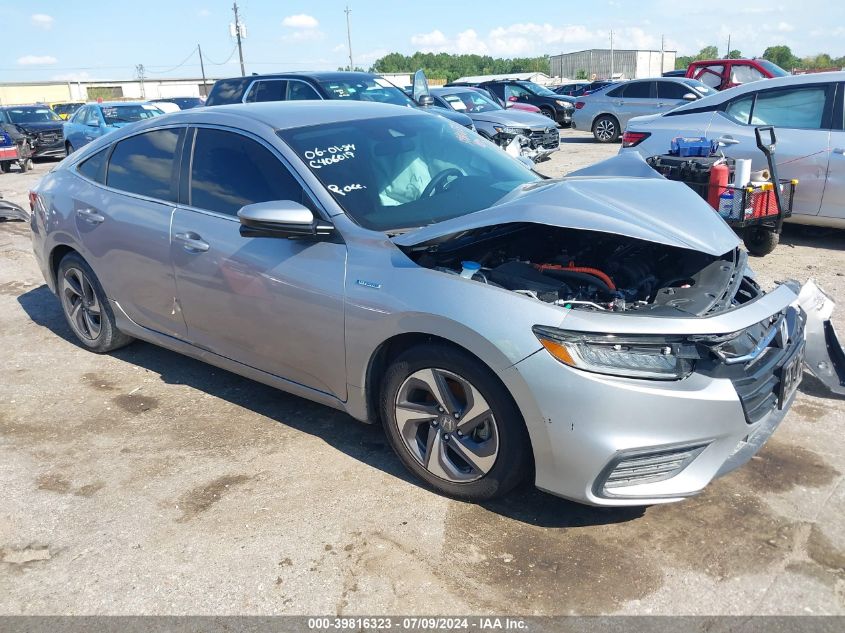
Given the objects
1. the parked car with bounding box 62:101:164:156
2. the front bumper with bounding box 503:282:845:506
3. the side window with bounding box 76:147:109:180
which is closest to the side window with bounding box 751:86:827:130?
the front bumper with bounding box 503:282:845:506

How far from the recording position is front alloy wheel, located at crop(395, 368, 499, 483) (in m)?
3.12

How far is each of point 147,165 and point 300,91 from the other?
6.71 metres

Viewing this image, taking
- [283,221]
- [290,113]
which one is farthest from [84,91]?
[283,221]

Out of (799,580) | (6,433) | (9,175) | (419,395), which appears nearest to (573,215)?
(419,395)

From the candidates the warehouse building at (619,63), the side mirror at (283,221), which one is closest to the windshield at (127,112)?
the side mirror at (283,221)

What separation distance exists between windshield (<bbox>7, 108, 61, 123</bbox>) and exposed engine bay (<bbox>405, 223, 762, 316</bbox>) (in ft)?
70.3

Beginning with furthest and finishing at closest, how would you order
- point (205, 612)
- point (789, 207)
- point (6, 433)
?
Result: point (789, 207) → point (6, 433) → point (205, 612)

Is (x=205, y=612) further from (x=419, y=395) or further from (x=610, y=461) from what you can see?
(x=610, y=461)

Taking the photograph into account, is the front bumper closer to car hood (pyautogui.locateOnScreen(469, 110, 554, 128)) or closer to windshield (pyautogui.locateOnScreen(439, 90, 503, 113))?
car hood (pyautogui.locateOnScreen(469, 110, 554, 128))

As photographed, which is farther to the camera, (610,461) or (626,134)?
(626,134)

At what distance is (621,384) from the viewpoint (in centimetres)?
275

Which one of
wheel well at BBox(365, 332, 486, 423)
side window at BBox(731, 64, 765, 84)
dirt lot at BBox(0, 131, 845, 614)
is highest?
side window at BBox(731, 64, 765, 84)

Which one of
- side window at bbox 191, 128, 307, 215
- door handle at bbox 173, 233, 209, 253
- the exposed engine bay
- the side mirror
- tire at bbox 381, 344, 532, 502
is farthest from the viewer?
door handle at bbox 173, 233, 209, 253

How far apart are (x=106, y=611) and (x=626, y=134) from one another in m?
7.39
